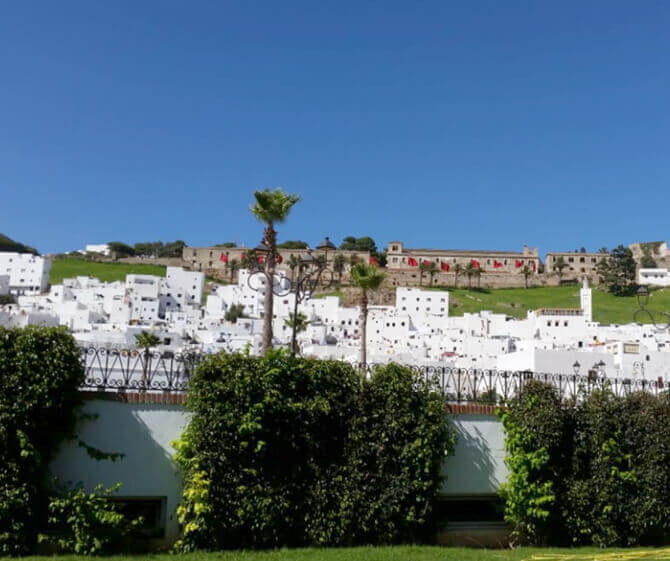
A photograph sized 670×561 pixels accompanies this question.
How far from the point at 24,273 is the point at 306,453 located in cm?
9721

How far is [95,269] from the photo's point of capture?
116 metres

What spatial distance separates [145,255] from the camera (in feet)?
436

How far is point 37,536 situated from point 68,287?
8068 cm

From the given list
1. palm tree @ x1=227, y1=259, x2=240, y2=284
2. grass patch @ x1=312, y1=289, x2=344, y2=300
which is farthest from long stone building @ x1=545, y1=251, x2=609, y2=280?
A: palm tree @ x1=227, y1=259, x2=240, y2=284

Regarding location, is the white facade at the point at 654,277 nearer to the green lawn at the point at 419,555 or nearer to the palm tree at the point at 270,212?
the palm tree at the point at 270,212

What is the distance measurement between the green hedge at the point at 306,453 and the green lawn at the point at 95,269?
104412mm

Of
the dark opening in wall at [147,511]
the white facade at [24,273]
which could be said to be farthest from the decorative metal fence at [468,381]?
the white facade at [24,273]

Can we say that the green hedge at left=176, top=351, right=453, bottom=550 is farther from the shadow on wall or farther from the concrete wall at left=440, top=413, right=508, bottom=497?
the concrete wall at left=440, top=413, right=508, bottom=497

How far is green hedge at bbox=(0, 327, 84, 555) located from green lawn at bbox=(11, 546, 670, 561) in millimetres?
584

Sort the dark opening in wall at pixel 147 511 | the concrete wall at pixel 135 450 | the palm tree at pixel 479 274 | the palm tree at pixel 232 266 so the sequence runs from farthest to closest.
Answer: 1. the palm tree at pixel 479 274
2. the palm tree at pixel 232 266
3. the dark opening in wall at pixel 147 511
4. the concrete wall at pixel 135 450

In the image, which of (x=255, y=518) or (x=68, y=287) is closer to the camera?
(x=255, y=518)

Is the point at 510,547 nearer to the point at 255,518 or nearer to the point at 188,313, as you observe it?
the point at 255,518

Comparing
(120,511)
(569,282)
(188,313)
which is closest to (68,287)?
(188,313)

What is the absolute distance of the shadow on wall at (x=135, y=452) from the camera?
9.07 metres
